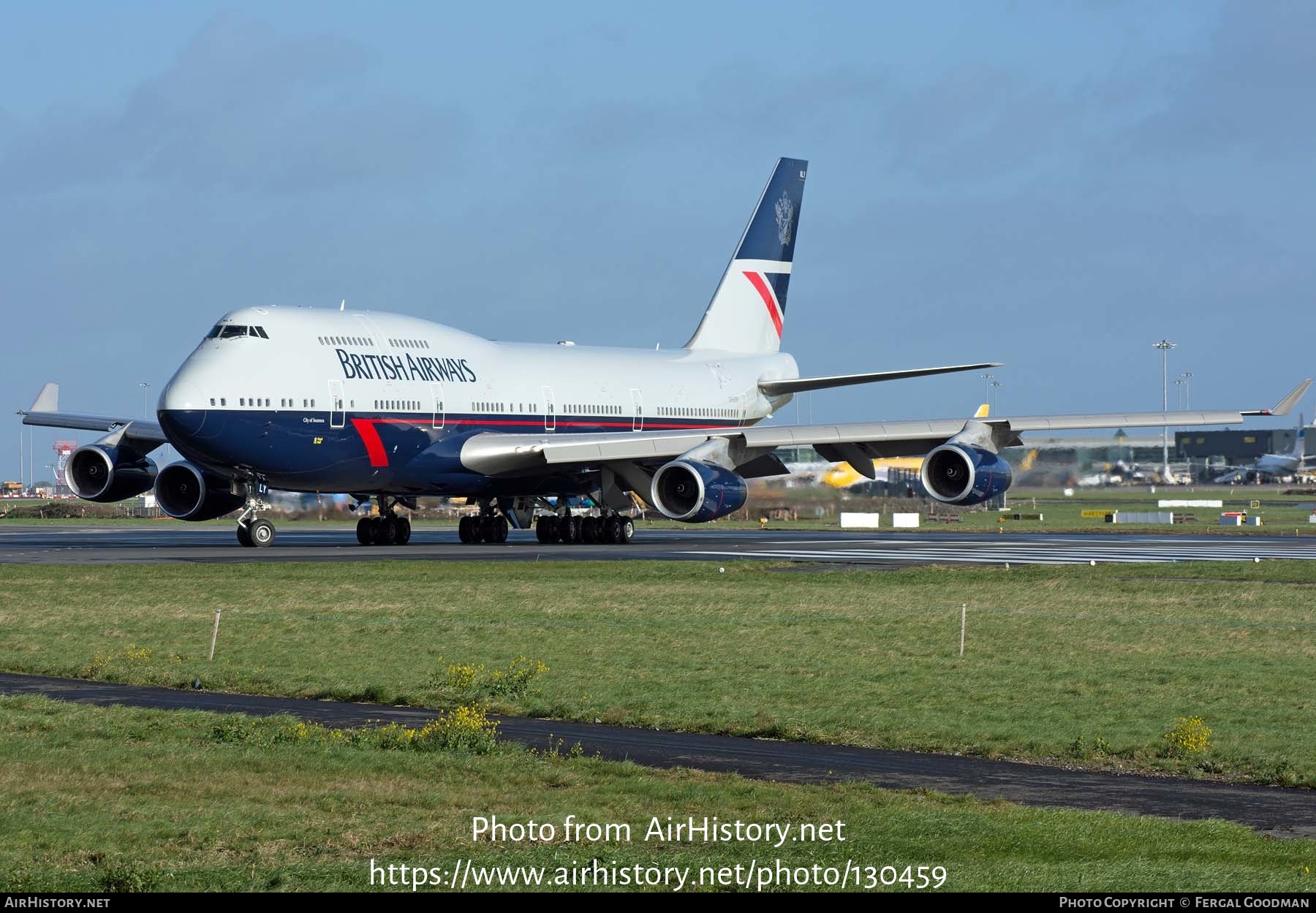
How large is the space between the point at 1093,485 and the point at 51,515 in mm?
54517

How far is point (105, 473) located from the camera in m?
45.6

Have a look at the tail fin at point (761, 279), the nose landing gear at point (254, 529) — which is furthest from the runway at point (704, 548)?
the tail fin at point (761, 279)

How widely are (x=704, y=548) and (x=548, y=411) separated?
6.09 m

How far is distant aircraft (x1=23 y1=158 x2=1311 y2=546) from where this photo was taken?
39094 millimetres

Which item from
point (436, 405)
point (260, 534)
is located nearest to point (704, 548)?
point (436, 405)

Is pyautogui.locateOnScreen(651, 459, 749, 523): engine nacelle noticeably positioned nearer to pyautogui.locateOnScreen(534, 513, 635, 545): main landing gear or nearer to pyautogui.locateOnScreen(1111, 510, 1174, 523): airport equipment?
pyautogui.locateOnScreen(534, 513, 635, 545): main landing gear

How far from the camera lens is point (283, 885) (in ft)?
30.3

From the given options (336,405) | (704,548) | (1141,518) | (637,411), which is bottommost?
(704,548)

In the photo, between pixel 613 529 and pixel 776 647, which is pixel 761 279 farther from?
pixel 776 647

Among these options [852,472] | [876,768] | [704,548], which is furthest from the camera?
[852,472]

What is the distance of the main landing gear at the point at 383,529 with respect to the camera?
46.1 metres

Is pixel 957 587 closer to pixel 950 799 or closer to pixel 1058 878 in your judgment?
pixel 950 799

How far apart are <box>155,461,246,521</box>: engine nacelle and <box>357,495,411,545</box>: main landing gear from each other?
11.7 ft

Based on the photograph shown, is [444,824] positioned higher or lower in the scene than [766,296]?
lower
